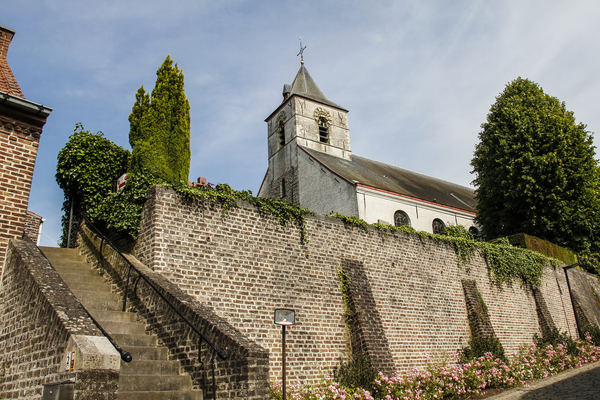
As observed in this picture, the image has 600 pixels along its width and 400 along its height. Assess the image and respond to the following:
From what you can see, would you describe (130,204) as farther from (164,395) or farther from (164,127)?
(164,395)

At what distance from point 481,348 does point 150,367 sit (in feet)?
31.7

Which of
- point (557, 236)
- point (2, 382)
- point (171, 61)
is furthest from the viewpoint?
point (557, 236)

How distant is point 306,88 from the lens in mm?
28281

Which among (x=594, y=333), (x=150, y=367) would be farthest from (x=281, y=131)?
(x=150, y=367)

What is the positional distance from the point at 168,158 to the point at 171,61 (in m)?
3.11

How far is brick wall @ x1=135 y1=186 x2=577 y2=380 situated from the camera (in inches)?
333

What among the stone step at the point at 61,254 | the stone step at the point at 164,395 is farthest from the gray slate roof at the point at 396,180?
the stone step at the point at 164,395

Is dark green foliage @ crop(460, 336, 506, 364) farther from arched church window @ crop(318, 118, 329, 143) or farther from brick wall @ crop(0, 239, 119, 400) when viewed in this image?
arched church window @ crop(318, 118, 329, 143)

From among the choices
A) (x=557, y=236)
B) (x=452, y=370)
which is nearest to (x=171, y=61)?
(x=452, y=370)

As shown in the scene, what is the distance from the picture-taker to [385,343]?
10.0 metres

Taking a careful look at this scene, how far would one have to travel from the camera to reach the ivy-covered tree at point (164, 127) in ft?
34.0

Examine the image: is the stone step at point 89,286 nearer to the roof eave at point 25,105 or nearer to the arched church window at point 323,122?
the roof eave at point 25,105

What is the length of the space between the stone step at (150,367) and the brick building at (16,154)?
2.72 meters

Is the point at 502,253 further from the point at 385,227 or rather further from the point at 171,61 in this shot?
the point at 171,61
